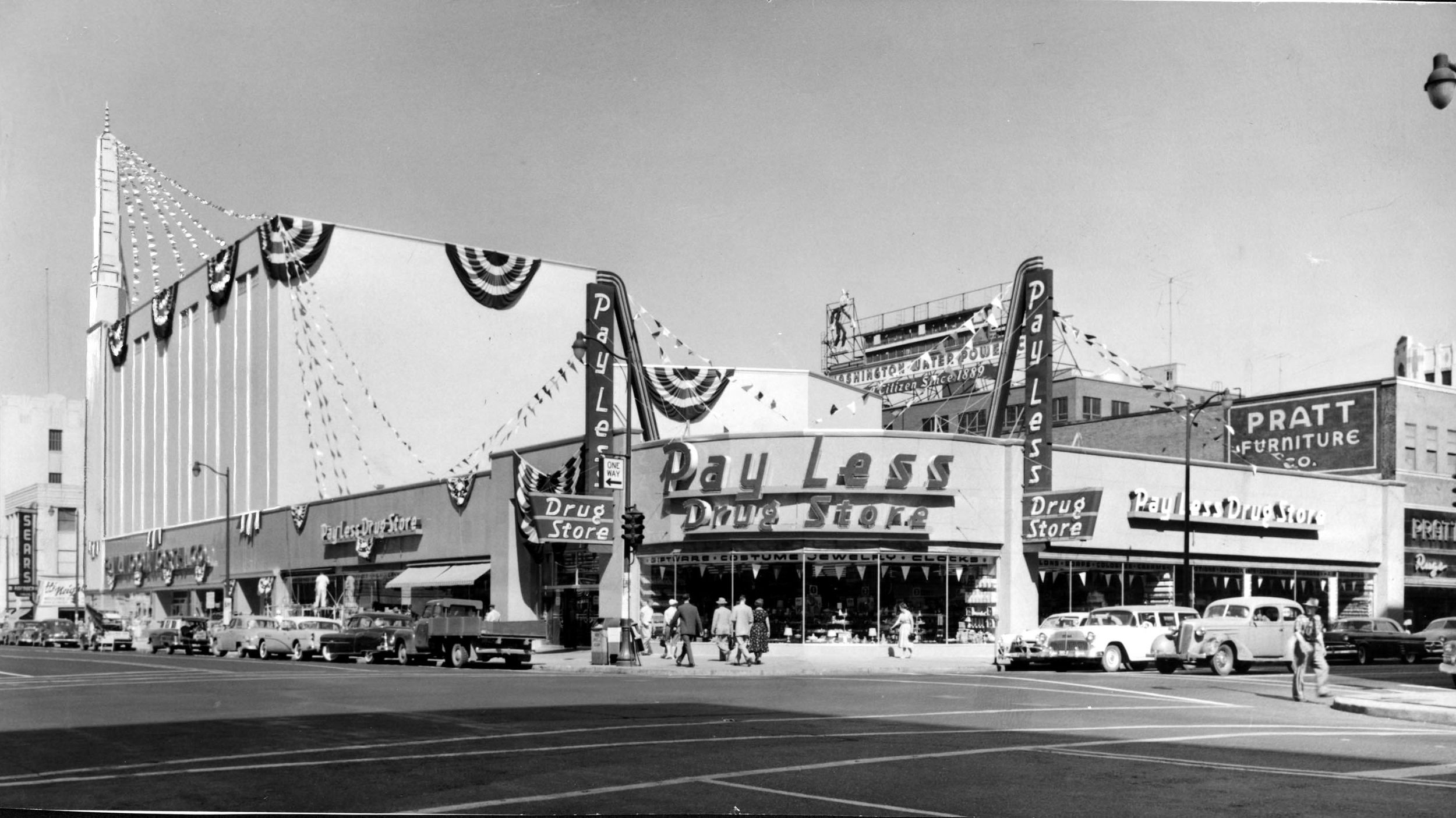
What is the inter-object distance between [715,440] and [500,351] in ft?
102

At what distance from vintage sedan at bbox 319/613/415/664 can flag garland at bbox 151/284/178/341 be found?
4374cm

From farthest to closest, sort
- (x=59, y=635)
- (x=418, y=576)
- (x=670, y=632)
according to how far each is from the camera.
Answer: (x=59, y=635)
(x=418, y=576)
(x=670, y=632)

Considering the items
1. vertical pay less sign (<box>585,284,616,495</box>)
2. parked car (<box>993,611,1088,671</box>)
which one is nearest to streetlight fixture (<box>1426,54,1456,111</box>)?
parked car (<box>993,611,1088,671</box>)

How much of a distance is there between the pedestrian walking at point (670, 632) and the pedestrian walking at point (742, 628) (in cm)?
434

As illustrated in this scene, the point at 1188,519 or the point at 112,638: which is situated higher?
the point at 1188,519

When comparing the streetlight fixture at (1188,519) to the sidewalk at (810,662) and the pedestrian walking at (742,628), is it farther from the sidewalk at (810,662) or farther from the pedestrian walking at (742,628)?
the pedestrian walking at (742,628)

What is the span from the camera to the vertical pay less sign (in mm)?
45156

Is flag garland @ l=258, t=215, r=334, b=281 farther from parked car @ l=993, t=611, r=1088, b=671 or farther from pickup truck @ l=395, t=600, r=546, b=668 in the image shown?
parked car @ l=993, t=611, r=1088, b=671

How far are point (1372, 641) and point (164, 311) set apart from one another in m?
65.5

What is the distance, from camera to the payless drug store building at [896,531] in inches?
1555

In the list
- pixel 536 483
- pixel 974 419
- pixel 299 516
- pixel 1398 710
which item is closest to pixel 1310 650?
pixel 1398 710

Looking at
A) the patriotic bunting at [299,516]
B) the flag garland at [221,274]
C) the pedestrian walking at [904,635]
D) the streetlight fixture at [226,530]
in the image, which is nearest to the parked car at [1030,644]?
the pedestrian walking at [904,635]

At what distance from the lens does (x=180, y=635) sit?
162ft

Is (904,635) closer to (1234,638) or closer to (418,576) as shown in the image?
(1234,638)
